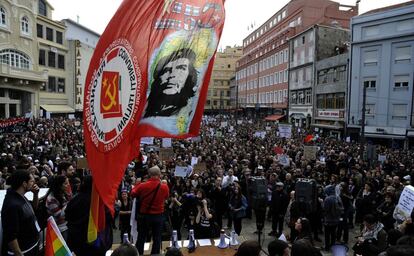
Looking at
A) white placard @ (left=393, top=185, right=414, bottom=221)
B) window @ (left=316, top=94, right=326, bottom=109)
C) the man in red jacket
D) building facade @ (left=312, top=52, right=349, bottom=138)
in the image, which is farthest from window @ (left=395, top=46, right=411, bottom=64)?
the man in red jacket

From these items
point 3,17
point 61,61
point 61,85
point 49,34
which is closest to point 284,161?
point 3,17

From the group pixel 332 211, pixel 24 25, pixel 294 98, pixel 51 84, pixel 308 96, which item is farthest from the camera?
pixel 294 98

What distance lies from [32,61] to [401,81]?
3939cm

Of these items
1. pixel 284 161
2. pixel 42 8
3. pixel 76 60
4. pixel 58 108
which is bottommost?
pixel 284 161

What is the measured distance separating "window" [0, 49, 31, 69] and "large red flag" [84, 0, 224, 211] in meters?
38.8

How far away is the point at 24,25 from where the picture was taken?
38844 millimetres

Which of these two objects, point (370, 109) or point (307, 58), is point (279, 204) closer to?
point (370, 109)

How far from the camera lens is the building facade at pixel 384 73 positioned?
2911 cm

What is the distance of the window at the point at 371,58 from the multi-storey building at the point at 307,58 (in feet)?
23.7

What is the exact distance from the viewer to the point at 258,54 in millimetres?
65875

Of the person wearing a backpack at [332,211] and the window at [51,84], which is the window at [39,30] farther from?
the person wearing a backpack at [332,211]

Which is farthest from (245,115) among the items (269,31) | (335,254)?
(335,254)

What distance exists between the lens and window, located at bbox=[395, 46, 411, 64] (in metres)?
29.3

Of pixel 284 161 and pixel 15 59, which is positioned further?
pixel 15 59
